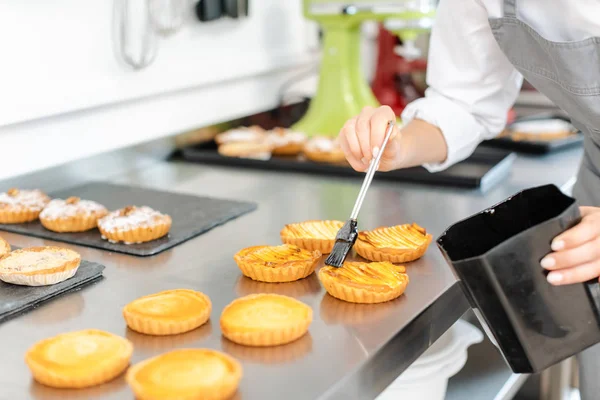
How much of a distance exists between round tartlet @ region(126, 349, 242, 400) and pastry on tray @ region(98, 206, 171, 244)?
0.48 meters

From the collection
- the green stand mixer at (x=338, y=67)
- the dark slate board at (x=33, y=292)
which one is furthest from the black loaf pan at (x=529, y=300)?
the green stand mixer at (x=338, y=67)

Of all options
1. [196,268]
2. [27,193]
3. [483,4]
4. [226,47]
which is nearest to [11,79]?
[27,193]

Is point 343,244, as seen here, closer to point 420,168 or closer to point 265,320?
point 265,320

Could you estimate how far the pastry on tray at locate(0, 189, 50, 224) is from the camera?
4.40ft

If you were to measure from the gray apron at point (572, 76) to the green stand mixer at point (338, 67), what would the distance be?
807mm

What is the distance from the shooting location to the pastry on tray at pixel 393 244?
1.13 m

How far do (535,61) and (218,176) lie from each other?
2.81ft

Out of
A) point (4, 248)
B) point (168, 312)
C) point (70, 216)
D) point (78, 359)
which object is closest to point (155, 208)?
point (70, 216)

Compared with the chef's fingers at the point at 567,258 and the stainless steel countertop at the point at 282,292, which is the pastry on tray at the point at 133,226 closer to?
the stainless steel countertop at the point at 282,292

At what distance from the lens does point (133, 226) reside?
4.04ft

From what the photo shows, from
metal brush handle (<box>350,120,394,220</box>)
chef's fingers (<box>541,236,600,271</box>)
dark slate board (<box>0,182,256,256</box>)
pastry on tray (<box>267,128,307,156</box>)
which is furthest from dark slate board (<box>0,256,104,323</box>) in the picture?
pastry on tray (<box>267,128,307,156</box>)

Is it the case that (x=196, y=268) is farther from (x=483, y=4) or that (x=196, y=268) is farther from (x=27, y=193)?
(x=483, y=4)

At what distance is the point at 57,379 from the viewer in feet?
2.47

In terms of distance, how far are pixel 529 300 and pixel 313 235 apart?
47cm
